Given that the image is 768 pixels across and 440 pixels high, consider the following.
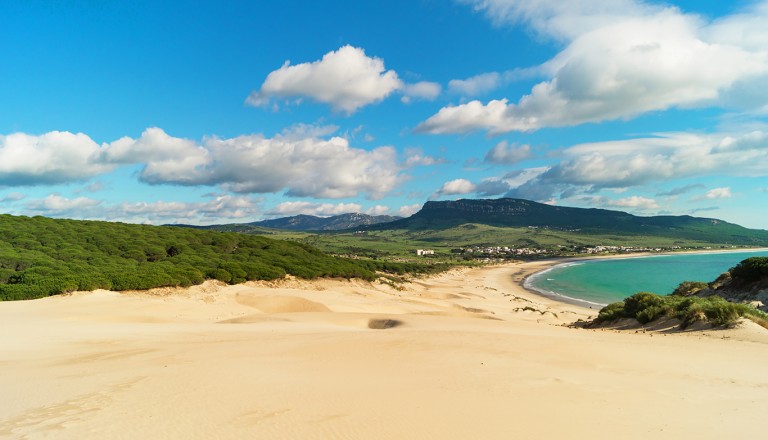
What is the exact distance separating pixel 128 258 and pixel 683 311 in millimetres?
38315

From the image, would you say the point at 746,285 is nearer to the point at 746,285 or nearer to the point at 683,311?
the point at 746,285

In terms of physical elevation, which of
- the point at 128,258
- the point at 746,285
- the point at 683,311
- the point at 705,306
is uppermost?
the point at 128,258

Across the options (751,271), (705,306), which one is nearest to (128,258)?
(705,306)

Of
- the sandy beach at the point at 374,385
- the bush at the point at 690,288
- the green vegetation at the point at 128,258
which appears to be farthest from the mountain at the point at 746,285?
the green vegetation at the point at 128,258

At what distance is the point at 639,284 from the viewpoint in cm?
7119

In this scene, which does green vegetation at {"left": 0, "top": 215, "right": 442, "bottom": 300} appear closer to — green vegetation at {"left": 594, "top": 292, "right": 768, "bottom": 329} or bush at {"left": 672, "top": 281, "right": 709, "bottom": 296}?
green vegetation at {"left": 594, "top": 292, "right": 768, "bottom": 329}

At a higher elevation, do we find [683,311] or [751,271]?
[751,271]

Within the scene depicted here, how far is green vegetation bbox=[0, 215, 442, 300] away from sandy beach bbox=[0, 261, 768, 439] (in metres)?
9.72

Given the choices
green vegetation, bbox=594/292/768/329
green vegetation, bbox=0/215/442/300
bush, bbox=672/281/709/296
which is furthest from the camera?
bush, bbox=672/281/709/296

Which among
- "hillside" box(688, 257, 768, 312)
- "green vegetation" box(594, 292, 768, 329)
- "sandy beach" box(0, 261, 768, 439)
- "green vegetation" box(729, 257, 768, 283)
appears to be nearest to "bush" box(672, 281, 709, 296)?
"hillside" box(688, 257, 768, 312)

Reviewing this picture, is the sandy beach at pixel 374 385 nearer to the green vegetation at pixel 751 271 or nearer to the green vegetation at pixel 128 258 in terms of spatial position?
the green vegetation at pixel 128 258

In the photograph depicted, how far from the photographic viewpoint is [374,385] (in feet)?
29.2

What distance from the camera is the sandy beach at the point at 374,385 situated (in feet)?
21.4

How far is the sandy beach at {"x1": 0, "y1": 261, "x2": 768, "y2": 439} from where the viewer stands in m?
6.51
